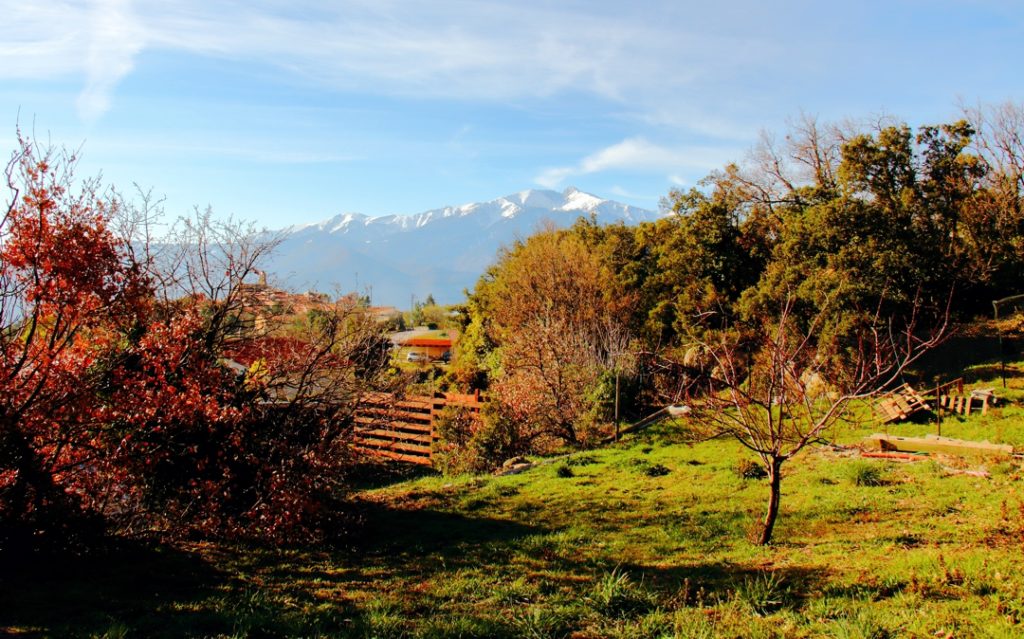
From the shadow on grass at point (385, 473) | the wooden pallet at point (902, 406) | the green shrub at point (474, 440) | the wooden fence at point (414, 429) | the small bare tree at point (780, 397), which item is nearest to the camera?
the small bare tree at point (780, 397)

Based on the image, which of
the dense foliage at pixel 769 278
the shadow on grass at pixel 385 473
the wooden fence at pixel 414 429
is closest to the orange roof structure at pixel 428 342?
the dense foliage at pixel 769 278

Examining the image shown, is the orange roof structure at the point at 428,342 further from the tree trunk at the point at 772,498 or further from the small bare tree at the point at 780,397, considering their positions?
the tree trunk at the point at 772,498

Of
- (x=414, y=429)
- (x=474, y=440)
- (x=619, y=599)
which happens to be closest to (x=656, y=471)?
(x=474, y=440)

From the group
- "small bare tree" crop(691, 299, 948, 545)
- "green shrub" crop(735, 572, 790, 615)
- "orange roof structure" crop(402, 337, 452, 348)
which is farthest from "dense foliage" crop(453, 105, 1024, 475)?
"orange roof structure" crop(402, 337, 452, 348)

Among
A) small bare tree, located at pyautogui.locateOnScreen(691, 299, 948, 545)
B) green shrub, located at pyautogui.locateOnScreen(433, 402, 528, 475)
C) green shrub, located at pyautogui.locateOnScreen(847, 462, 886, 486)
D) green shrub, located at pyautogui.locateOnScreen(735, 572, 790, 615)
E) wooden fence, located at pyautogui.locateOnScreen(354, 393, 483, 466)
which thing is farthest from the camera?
wooden fence, located at pyautogui.locateOnScreen(354, 393, 483, 466)

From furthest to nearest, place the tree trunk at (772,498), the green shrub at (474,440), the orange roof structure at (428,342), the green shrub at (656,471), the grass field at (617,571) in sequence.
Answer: the orange roof structure at (428,342)
the green shrub at (474,440)
the green shrub at (656,471)
the tree trunk at (772,498)
the grass field at (617,571)

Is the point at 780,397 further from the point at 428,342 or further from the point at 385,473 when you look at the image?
the point at 428,342

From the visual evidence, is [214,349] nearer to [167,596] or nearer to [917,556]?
[167,596]

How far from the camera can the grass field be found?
18.6ft

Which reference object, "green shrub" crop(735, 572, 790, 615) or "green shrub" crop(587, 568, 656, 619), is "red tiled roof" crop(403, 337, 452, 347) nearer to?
"green shrub" crop(587, 568, 656, 619)

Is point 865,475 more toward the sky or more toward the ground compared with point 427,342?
more toward the ground

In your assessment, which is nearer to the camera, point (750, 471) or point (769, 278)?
point (750, 471)

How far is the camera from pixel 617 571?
292 inches

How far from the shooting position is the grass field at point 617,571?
5676mm
